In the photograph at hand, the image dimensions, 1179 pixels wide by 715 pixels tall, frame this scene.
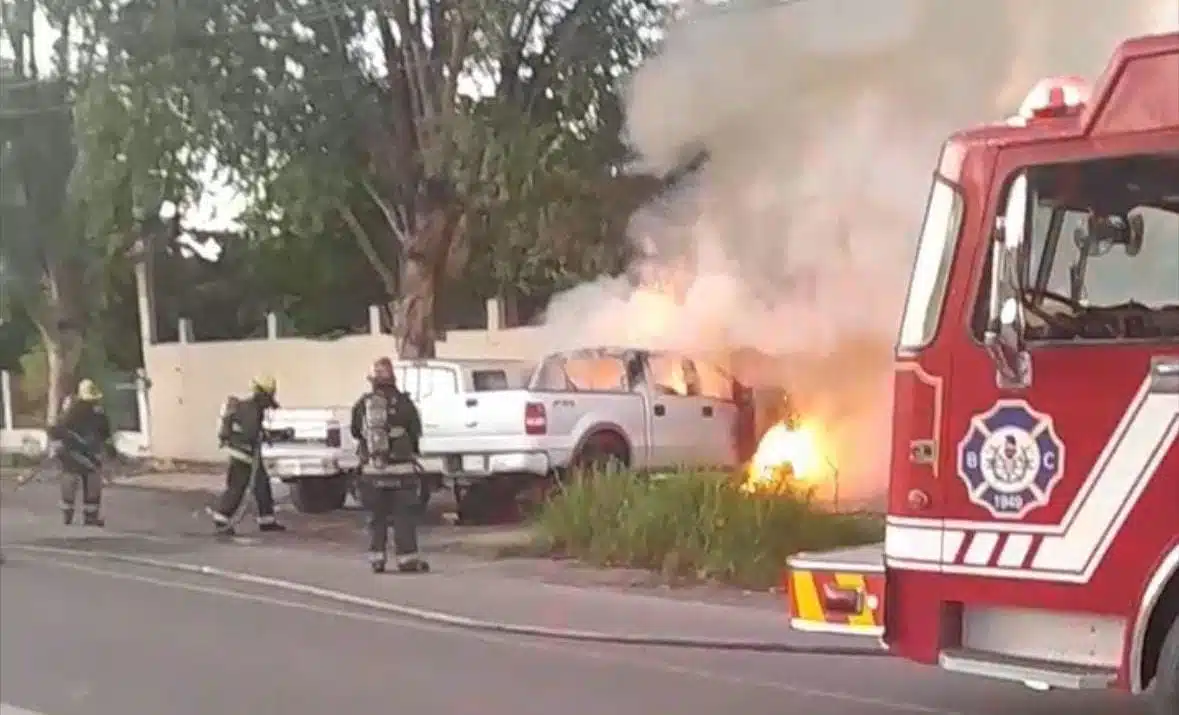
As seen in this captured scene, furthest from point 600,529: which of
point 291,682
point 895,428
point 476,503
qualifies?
point 895,428

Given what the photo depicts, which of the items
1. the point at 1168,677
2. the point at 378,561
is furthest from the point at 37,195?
the point at 1168,677

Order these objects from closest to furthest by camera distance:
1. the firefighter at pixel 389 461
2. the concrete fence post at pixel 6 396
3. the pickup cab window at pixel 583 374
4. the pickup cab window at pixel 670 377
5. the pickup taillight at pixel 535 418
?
the firefighter at pixel 389 461, the pickup taillight at pixel 535 418, the concrete fence post at pixel 6 396, the pickup cab window at pixel 583 374, the pickup cab window at pixel 670 377

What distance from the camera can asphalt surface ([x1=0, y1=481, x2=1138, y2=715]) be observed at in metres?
7.08

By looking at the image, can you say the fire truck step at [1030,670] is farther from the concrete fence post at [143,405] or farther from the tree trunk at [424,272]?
the concrete fence post at [143,405]

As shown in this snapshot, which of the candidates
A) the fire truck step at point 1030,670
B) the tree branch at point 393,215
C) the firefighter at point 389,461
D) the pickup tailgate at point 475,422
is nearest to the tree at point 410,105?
the tree branch at point 393,215

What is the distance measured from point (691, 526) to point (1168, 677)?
20.8 ft

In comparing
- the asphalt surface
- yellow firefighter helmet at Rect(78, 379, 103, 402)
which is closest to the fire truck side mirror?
the asphalt surface

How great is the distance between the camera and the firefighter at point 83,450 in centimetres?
1423

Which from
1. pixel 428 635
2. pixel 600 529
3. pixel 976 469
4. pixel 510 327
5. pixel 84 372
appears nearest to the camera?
pixel 976 469

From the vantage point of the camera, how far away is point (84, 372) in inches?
580

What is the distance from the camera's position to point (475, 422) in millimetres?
14164

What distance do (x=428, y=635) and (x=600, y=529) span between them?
2.98 meters

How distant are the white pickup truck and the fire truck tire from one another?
331 inches

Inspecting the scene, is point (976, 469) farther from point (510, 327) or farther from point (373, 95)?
point (510, 327)
